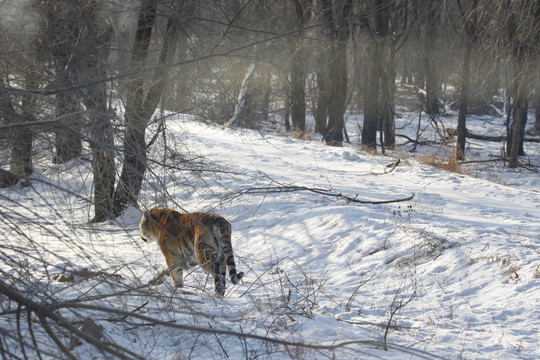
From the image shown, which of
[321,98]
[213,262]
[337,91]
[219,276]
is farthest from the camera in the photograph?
[321,98]

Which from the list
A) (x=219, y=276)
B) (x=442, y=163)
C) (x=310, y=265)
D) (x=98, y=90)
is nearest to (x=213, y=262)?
(x=219, y=276)

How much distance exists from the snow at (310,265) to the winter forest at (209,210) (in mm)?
33

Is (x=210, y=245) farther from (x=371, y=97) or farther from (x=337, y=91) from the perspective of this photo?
(x=337, y=91)

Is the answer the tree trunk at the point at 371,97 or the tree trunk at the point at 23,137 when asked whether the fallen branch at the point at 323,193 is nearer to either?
the tree trunk at the point at 23,137

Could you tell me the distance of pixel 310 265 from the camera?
830cm

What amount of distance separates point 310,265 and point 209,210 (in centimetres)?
186

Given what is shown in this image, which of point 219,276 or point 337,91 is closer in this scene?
point 219,276

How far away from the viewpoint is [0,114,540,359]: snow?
3199mm

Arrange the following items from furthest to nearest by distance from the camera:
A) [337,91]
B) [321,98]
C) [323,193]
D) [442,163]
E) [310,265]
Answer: [321,98]
[337,91]
[442,163]
[323,193]
[310,265]

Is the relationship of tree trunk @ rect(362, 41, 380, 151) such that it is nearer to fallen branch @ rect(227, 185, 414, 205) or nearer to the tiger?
fallen branch @ rect(227, 185, 414, 205)

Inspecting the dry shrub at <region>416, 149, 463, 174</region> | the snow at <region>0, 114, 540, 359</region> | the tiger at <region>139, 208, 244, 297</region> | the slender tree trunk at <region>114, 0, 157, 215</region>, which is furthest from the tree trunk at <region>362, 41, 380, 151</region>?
the tiger at <region>139, 208, 244, 297</region>

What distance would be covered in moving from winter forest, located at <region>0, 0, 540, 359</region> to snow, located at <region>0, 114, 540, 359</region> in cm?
3

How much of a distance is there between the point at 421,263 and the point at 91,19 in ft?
16.3

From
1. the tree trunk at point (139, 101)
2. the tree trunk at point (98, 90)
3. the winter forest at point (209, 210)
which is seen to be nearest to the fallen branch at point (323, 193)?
the winter forest at point (209, 210)
